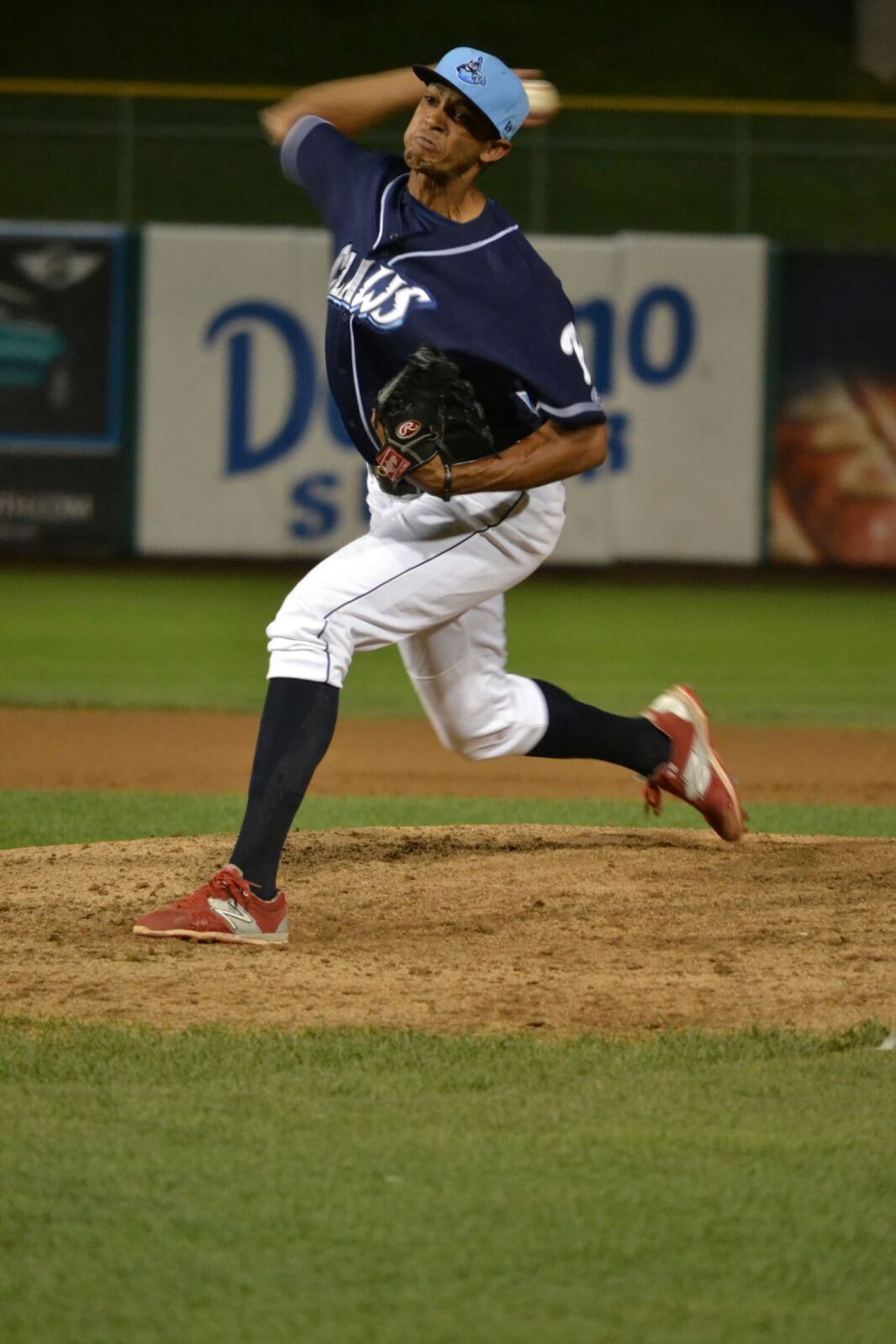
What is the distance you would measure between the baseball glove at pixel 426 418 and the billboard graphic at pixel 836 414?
459 inches

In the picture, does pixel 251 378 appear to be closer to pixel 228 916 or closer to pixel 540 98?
pixel 540 98

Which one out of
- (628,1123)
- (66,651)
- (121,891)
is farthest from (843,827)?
(66,651)

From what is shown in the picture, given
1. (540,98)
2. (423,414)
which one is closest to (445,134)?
(540,98)

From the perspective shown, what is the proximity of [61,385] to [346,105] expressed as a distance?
10930 mm

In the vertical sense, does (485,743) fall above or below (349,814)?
above

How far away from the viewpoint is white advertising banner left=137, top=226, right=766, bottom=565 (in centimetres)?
1490

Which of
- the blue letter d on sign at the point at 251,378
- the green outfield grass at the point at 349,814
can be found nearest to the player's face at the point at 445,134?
the green outfield grass at the point at 349,814

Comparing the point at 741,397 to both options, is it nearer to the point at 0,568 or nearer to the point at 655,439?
the point at 655,439

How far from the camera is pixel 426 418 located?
3.62 meters

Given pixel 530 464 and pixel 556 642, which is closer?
pixel 530 464

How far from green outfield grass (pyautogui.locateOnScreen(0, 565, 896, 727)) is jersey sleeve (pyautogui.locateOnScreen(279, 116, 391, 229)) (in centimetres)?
449

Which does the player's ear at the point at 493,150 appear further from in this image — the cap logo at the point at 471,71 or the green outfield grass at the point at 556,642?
the green outfield grass at the point at 556,642

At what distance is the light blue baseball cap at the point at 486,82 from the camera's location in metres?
3.74

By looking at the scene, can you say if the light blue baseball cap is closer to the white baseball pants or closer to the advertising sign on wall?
the white baseball pants
